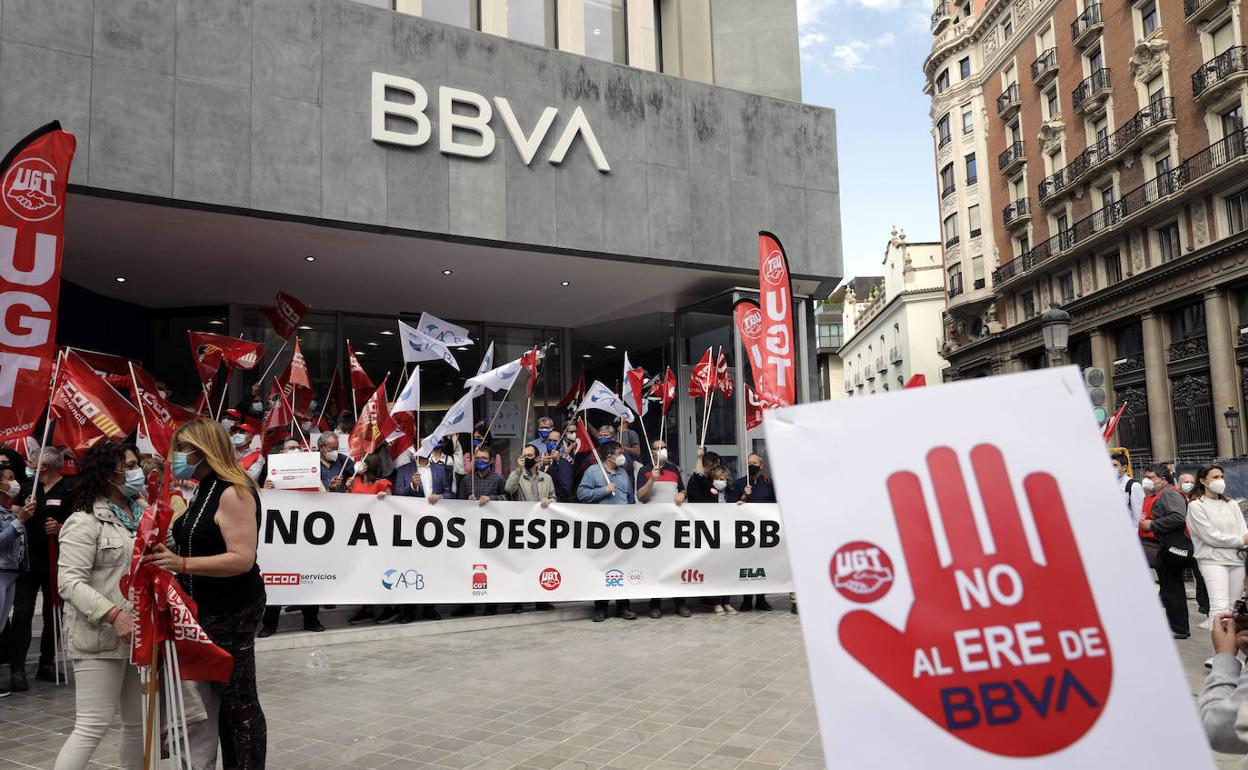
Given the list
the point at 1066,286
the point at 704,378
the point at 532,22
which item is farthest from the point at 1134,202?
the point at 532,22

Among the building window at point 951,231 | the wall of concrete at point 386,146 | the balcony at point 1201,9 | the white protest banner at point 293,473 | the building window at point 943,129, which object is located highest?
the building window at point 943,129

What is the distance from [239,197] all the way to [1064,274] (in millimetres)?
46457

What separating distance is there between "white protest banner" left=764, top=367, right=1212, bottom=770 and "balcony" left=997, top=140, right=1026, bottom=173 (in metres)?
55.8

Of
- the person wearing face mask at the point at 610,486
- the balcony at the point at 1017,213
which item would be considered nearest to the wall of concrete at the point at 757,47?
the person wearing face mask at the point at 610,486

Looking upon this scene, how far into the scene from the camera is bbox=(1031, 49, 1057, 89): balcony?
157 ft

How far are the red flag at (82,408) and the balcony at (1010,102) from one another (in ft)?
176

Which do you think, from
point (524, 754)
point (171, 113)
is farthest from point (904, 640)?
point (171, 113)

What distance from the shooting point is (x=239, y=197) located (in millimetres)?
12414

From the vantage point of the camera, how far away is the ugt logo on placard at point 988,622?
6.32 feet

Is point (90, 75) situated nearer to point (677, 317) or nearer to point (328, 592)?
point (328, 592)

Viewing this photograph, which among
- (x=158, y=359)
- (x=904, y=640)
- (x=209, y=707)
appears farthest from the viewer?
(x=158, y=359)

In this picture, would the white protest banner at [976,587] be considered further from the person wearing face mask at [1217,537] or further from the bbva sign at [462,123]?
the bbva sign at [462,123]

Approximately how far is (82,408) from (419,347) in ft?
14.0

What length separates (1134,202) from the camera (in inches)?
1596
